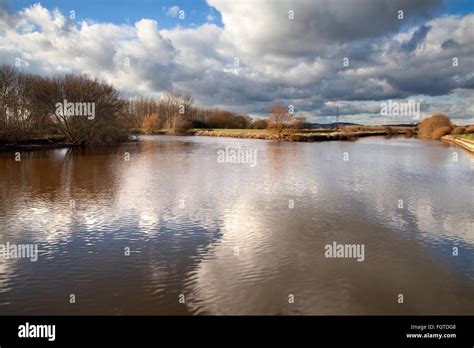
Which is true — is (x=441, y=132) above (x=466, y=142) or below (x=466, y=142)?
above

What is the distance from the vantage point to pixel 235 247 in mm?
8859

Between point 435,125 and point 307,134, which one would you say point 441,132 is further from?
point 307,134

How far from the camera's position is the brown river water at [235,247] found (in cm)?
624

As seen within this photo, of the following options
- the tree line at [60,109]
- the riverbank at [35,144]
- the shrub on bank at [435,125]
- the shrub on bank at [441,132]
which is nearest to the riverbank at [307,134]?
the shrub on bank at [435,125]

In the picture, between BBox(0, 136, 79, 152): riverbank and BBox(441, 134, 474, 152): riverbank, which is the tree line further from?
BBox(441, 134, 474, 152): riverbank

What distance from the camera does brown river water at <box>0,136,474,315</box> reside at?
6.24 meters

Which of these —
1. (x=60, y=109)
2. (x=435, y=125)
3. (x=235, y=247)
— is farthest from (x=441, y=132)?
(x=235, y=247)

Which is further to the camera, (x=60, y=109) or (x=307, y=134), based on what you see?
(x=307, y=134)
